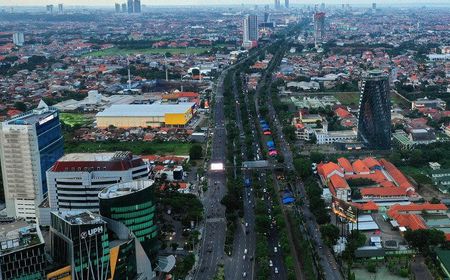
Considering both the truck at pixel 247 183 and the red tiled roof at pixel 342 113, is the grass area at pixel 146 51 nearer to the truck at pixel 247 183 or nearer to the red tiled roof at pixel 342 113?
the red tiled roof at pixel 342 113

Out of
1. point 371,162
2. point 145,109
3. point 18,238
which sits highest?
point 18,238

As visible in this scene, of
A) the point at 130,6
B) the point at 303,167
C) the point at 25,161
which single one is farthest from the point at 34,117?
the point at 130,6

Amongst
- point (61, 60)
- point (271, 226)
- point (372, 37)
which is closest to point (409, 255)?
point (271, 226)

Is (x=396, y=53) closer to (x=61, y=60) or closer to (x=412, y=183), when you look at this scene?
(x=61, y=60)

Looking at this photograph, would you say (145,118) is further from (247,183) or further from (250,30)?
(250,30)

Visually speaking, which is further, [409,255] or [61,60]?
[61,60]

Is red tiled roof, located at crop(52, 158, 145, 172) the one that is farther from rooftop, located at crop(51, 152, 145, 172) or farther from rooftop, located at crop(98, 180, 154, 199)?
rooftop, located at crop(98, 180, 154, 199)
